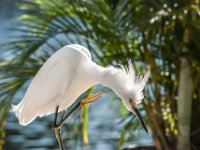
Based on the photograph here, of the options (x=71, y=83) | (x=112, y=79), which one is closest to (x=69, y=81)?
(x=71, y=83)

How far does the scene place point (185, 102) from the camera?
3344 mm

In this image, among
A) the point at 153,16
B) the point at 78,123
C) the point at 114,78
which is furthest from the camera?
the point at 78,123

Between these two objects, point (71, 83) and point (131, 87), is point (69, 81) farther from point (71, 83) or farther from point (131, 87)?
point (131, 87)

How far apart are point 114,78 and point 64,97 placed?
0.62 feet

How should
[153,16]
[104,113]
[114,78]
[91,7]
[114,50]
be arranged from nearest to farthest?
[114,78], [153,16], [91,7], [114,50], [104,113]

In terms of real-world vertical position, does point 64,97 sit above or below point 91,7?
above

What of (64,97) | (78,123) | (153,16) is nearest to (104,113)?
(78,123)

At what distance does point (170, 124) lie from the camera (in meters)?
3.56

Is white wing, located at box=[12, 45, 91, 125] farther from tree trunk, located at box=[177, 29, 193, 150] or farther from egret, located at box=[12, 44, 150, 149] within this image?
tree trunk, located at box=[177, 29, 193, 150]

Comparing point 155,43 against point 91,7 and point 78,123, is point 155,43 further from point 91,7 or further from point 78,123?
point 78,123

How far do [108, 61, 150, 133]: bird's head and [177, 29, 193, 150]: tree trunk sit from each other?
131cm

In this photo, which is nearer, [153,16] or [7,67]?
[153,16]

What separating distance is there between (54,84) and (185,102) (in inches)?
54.6

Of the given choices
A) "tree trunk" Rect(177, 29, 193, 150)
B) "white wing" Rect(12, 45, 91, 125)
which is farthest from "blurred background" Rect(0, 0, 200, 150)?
"white wing" Rect(12, 45, 91, 125)
